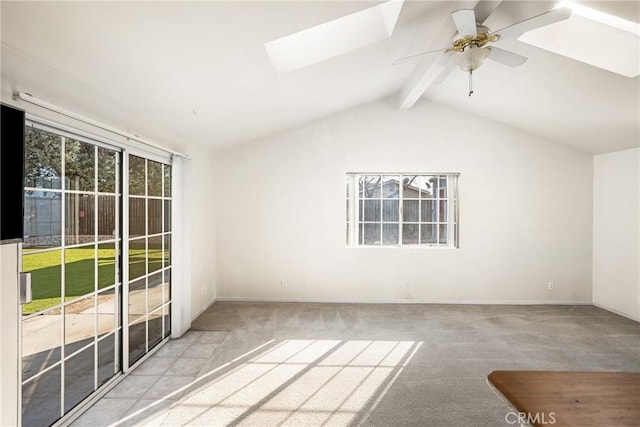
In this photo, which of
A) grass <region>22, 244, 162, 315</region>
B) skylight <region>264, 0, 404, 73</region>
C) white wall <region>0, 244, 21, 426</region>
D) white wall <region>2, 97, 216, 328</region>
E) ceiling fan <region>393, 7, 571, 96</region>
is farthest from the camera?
white wall <region>2, 97, 216, 328</region>

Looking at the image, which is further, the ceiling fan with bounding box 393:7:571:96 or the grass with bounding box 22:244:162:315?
the ceiling fan with bounding box 393:7:571:96

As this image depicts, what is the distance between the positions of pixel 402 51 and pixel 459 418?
3157 millimetres

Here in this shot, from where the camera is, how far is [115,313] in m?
2.74

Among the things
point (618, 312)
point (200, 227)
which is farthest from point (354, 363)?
point (618, 312)

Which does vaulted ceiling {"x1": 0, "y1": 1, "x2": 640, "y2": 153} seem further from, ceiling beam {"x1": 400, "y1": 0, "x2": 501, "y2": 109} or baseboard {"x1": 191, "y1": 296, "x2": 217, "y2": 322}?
baseboard {"x1": 191, "y1": 296, "x2": 217, "y2": 322}

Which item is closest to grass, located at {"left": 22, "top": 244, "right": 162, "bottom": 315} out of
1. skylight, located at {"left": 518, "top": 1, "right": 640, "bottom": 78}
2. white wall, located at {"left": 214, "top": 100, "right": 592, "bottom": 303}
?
white wall, located at {"left": 214, "top": 100, "right": 592, "bottom": 303}

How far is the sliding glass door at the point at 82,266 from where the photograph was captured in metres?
1.97

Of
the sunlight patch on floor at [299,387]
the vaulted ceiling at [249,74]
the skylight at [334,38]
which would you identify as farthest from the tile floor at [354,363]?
the skylight at [334,38]

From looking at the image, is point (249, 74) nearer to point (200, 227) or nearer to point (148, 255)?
point (148, 255)

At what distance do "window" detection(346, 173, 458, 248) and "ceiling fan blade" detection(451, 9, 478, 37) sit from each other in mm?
2968

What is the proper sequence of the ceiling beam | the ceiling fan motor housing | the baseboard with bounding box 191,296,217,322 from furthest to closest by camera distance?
the baseboard with bounding box 191,296,217,322 < the ceiling beam < the ceiling fan motor housing

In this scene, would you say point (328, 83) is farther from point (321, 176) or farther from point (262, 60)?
point (321, 176)

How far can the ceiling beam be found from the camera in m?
2.45

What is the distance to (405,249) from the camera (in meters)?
5.08
